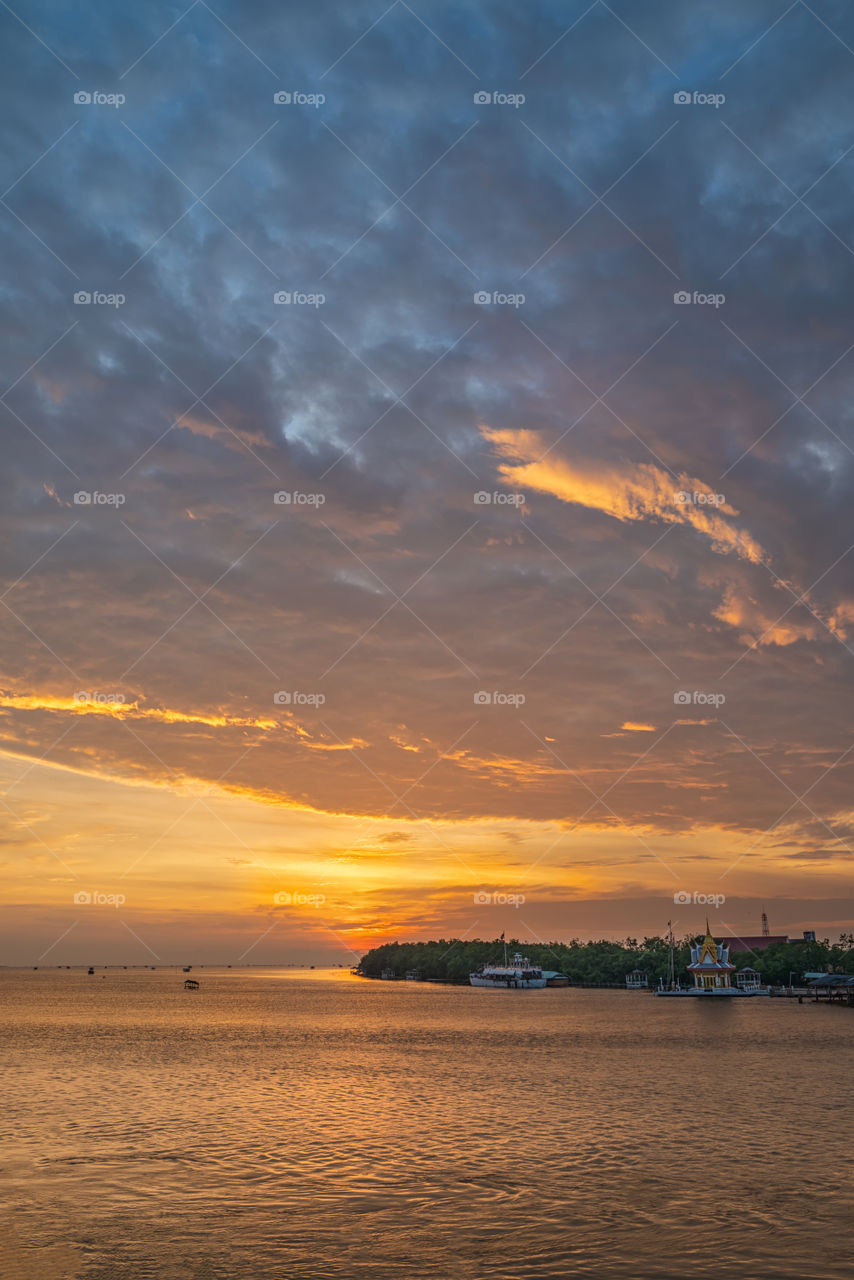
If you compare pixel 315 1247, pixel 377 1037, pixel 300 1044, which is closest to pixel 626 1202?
pixel 315 1247

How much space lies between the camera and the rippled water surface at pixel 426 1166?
24.8 meters

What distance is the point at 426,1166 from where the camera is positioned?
35.5m

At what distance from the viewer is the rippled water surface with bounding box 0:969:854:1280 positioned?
2480 cm

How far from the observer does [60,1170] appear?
34.2 metres

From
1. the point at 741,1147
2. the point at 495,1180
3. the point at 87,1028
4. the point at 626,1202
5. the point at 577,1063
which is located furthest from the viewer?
the point at 87,1028

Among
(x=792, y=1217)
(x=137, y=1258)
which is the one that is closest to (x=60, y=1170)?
(x=137, y=1258)

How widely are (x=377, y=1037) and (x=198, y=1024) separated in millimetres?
37292

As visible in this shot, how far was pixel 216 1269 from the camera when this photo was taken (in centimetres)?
2356

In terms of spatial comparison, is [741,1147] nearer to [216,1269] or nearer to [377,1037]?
[216,1269]

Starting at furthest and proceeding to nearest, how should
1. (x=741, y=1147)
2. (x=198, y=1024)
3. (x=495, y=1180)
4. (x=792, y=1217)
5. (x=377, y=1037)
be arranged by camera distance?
(x=198, y=1024) < (x=377, y=1037) < (x=741, y=1147) < (x=495, y=1180) < (x=792, y=1217)

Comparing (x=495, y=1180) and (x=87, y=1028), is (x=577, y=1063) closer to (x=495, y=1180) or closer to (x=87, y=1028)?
(x=495, y=1180)

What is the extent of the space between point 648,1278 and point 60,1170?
21.4 m

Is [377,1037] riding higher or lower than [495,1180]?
lower

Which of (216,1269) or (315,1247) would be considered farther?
(315,1247)
